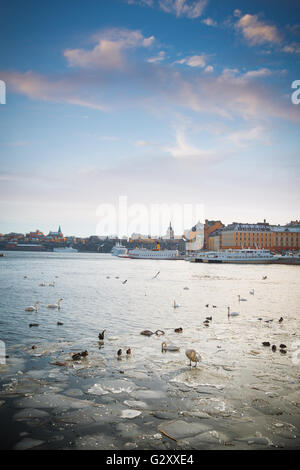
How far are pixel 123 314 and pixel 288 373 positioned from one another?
13.2m

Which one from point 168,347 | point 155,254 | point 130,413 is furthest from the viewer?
point 155,254

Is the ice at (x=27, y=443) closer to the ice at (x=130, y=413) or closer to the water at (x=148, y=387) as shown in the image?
the water at (x=148, y=387)

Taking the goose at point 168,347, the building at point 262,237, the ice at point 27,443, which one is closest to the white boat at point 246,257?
the building at point 262,237

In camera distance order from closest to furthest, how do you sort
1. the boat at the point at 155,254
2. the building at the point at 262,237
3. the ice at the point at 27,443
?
the ice at the point at 27,443, the building at the point at 262,237, the boat at the point at 155,254

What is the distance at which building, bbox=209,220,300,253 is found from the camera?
173m

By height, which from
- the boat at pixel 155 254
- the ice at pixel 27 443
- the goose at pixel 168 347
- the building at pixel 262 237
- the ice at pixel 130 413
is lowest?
the boat at pixel 155 254

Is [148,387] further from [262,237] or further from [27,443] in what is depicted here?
[262,237]

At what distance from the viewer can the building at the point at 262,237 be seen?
17338cm

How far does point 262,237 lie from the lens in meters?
176

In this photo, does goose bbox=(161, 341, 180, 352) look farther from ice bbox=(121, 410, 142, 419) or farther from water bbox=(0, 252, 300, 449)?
ice bbox=(121, 410, 142, 419)

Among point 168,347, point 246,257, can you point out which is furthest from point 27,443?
point 246,257

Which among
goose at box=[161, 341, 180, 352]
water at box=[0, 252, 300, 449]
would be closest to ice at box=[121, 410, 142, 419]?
water at box=[0, 252, 300, 449]
